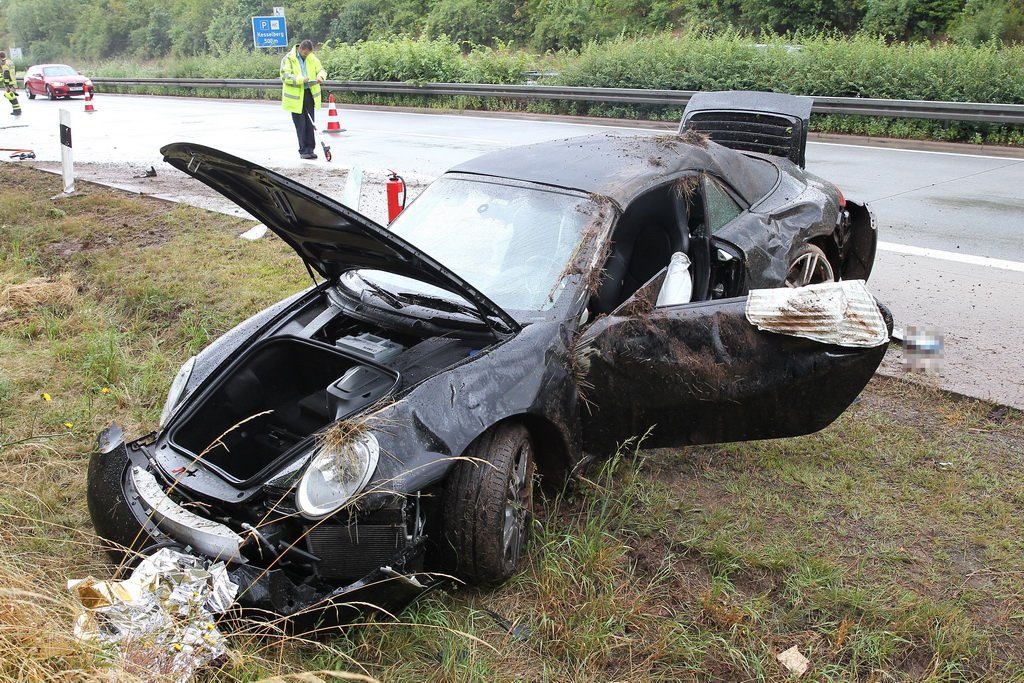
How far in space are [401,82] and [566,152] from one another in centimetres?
1892

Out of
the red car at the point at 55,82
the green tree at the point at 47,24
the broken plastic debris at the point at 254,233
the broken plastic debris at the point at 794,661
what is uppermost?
the green tree at the point at 47,24

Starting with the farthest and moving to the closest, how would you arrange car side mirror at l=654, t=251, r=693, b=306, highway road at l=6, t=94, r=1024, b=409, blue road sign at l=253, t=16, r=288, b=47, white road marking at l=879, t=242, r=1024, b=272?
blue road sign at l=253, t=16, r=288, b=47, white road marking at l=879, t=242, r=1024, b=272, highway road at l=6, t=94, r=1024, b=409, car side mirror at l=654, t=251, r=693, b=306

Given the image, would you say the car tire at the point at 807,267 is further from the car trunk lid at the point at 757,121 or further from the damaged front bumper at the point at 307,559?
the damaged front bumper at the point at 307,559

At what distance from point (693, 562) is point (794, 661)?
610 mm

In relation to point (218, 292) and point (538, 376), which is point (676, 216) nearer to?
point (538, 376)

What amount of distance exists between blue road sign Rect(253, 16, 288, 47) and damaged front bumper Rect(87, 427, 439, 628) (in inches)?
1216

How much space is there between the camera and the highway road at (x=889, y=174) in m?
5.53

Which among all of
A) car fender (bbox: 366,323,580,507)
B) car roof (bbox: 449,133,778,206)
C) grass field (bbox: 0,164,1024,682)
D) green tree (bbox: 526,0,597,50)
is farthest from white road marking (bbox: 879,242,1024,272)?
green tree (bbox: 526,0,597,50)

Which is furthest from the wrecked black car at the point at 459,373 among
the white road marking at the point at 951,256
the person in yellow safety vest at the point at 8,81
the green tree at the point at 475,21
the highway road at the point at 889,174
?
the green tree at the point at 475,21

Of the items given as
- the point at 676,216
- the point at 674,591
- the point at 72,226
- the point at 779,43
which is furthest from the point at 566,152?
the point at 779,43

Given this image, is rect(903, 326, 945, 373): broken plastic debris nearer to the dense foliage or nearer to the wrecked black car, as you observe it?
the wrecked black car

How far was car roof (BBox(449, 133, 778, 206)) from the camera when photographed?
A: 401 centimetres

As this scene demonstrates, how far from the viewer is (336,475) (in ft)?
8.95

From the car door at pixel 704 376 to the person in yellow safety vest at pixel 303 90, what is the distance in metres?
10.4
